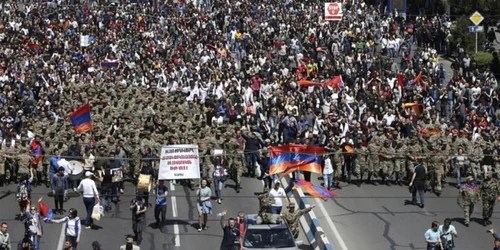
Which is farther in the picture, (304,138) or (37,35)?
(37,35)

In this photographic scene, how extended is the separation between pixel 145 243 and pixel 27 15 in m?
33.8

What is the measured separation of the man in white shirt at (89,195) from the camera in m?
29.2

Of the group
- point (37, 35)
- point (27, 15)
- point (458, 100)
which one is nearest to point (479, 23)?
point (458, 100)

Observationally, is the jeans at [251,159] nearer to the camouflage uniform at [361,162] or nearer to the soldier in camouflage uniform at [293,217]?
the camouflage uniform at [361,162]

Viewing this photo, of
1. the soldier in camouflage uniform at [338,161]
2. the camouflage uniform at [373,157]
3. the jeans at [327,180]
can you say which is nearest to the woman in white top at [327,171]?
the jeans at [327,180]

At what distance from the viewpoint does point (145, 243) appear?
2873cm

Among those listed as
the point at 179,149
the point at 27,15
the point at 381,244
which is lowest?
the point at 381,244

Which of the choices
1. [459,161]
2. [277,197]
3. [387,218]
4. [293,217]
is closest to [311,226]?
[277,197]

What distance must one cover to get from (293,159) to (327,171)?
4.62 feet

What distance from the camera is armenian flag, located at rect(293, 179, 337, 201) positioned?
31734 mm

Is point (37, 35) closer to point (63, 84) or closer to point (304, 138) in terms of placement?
point (63, 84)

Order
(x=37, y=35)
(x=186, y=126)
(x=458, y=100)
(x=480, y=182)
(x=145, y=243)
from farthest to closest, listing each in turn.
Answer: (x=37, y=35) → (x=458, y=100) → (x=186, y=126) → (x=480, y=182) → (x=145, y=243)

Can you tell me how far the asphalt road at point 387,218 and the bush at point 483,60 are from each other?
13994 mm

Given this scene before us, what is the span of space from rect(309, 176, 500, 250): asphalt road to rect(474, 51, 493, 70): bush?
13994mm
